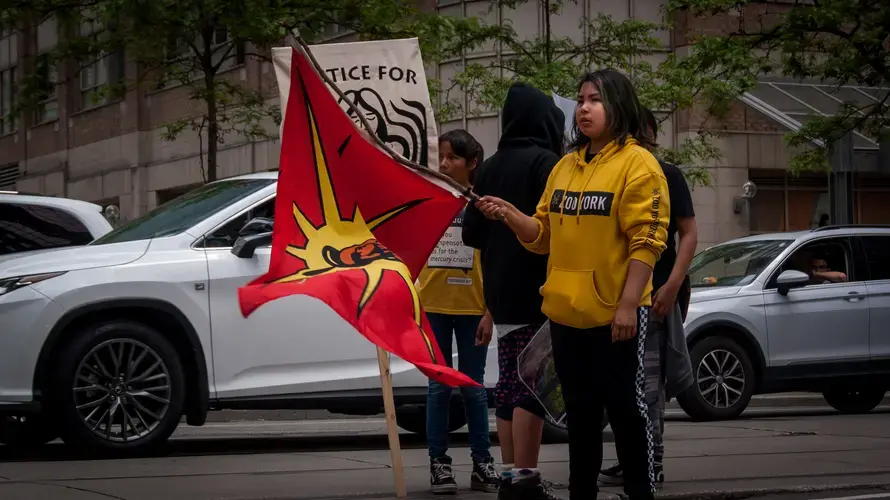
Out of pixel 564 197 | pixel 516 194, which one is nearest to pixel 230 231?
pixel 516 194

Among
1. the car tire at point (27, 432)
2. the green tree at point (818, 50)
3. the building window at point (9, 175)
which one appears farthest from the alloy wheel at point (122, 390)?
the building window at point (9, 175)

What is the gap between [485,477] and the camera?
7309 millimetres

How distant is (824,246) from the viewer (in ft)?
45.7

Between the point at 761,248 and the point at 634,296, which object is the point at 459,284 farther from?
the point at 761,248

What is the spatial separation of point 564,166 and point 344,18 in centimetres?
1105

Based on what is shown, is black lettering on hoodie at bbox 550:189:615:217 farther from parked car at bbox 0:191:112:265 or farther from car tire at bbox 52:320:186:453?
parked car at bbox 0:191:112:265

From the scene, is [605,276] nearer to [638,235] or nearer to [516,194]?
[638,235]

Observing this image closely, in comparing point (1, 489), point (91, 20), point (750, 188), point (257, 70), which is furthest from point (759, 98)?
point (1, 489)

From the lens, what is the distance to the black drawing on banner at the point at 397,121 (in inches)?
266

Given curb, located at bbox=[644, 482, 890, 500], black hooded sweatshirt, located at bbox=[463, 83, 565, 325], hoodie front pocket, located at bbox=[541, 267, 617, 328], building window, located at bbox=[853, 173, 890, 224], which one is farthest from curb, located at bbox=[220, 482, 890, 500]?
building window, located at bbox=[853, 173, 890, 224]

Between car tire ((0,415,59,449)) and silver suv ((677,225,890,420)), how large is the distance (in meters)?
5.49

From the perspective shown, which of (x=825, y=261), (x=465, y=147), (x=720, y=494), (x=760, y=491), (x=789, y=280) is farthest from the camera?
(x=825, y=261)

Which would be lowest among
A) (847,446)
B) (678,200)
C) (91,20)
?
(847,446)

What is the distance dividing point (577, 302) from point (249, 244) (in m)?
4.17
